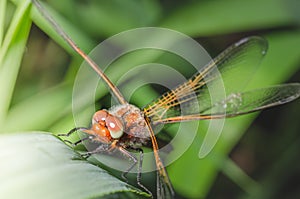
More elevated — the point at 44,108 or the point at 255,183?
the point at 44,108

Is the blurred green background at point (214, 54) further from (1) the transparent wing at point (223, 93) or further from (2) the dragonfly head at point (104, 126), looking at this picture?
(2) the dragonfly head at point (104, 126)

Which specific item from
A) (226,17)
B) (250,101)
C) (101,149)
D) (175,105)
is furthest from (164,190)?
(226,17)

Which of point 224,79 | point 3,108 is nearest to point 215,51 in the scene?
point 224,79

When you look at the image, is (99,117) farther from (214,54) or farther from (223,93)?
(214,54)

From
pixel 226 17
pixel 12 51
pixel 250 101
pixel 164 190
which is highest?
pixel 226 17

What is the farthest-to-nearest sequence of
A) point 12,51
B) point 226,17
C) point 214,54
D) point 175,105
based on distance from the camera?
point 214,54
point 226,17
point 175,105
point 12,51

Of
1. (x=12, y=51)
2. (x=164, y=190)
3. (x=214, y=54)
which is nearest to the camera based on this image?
(x=12, y=51)

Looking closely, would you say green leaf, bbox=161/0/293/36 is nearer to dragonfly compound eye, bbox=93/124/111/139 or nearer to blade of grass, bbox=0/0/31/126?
dragonfly compound eye, bbox=93/124/111/139

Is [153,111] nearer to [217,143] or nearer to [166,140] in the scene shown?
[166,140]
